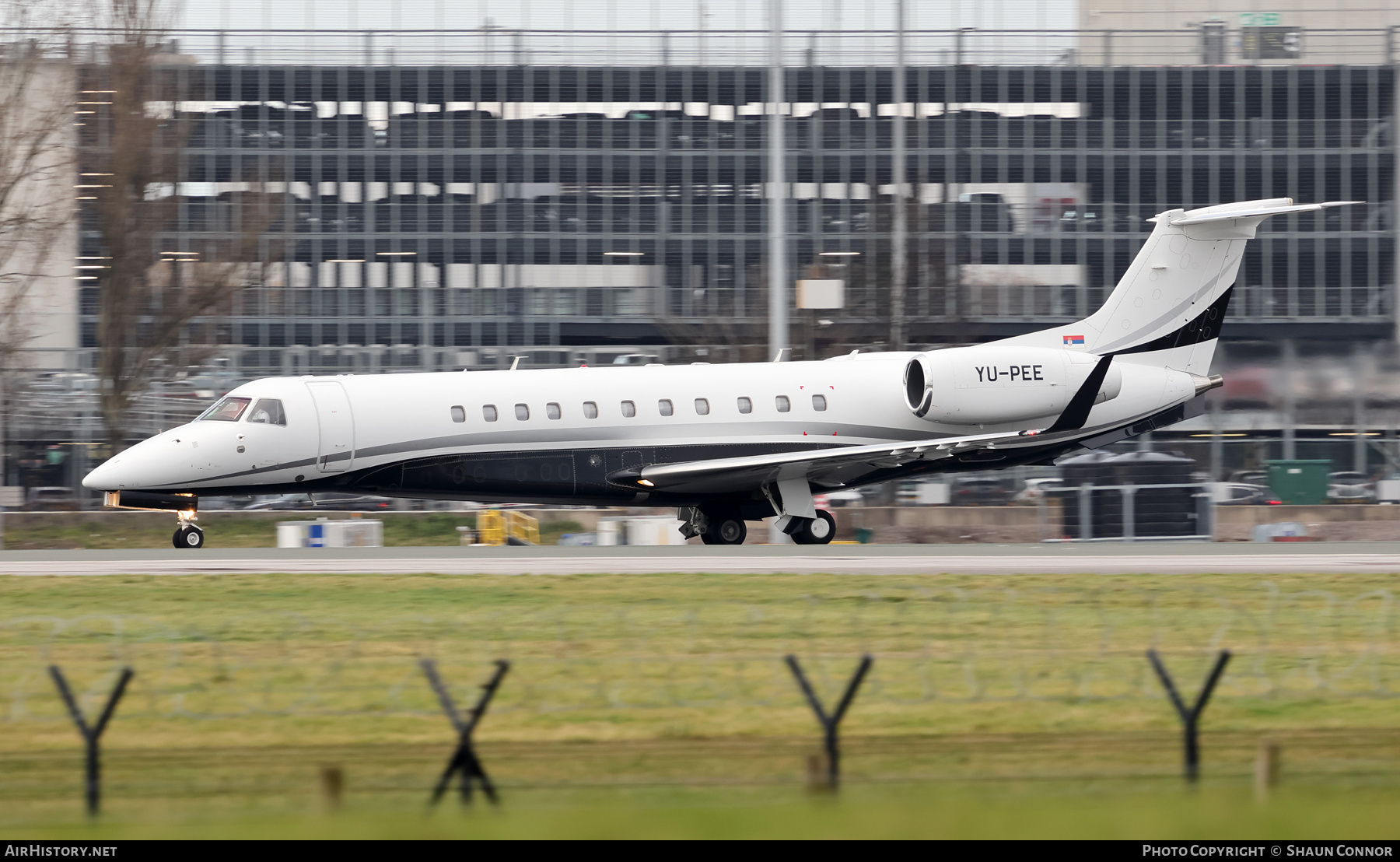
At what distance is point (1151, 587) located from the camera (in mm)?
20625

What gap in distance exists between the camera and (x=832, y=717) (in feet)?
31.8

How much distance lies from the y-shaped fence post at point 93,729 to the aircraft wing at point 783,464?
1857cm

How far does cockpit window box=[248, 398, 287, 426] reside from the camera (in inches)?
1052

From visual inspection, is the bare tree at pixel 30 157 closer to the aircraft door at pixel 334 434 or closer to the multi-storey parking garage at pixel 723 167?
the aircraft door at pixel 334 434

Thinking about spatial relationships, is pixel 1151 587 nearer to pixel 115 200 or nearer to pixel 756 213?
pixel 115 200

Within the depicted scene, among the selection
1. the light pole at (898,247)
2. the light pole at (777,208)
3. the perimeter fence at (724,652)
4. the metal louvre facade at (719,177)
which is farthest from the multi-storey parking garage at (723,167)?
the perimeter fence at (724,652)

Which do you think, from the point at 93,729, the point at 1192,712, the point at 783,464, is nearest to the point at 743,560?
the point at 783,464

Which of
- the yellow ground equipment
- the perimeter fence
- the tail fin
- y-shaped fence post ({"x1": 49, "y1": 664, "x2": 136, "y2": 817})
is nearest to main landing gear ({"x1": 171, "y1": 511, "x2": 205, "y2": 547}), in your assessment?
the yellow ground equipment

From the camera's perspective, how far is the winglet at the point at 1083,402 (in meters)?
29.2

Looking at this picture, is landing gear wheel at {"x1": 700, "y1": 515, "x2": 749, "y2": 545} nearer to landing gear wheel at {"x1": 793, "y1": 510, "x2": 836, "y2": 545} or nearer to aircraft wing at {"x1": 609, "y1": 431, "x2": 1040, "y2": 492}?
landing gear wheel at {"x1": 793, "y1": 510, "x2": 836, "y2": 545}

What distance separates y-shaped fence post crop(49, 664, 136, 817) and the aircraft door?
1705cm

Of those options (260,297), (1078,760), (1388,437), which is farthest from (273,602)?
(260,297)

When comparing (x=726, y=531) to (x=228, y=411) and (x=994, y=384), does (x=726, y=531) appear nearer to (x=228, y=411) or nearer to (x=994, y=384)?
(x=994, y=384)

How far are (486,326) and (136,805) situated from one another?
7341 centimetres
